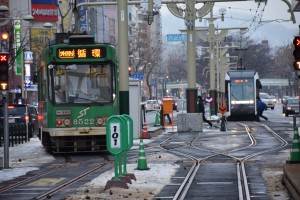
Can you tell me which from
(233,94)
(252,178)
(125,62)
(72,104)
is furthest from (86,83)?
(233,94)

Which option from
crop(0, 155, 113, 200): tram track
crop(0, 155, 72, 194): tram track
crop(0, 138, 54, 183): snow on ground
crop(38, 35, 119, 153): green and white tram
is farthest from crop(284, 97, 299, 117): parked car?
crop(0, 155, 72, 194): tram track

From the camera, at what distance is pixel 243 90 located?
209ft

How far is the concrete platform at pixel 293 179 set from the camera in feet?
51.4

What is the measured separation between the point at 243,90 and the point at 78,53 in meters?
→ 35.1

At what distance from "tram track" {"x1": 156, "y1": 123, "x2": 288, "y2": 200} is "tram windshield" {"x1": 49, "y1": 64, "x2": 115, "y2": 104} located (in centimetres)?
324

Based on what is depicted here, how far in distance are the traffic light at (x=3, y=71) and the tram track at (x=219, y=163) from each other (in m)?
5.74

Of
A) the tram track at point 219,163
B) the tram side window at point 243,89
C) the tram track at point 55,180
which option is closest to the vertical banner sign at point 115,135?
the tram track at point 55,180

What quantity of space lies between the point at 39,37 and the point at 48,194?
2961 inches

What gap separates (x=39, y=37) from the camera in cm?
9219

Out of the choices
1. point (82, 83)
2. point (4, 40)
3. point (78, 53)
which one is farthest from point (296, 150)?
point (4, 40)

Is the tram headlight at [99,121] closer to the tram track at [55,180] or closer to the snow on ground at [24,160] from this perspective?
the snow on ground at [24,160]

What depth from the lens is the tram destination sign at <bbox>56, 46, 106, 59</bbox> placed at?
29875 mm

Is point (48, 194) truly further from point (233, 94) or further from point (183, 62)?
point (183, 62)

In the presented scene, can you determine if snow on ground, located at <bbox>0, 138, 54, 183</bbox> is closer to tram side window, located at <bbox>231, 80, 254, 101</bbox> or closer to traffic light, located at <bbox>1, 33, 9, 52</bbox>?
traffic light, located at <bbox>1, 33, 9, 52</bbox>
